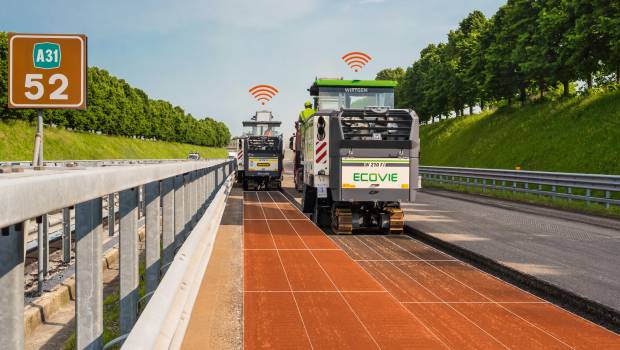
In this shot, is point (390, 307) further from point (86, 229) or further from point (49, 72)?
point (49, 72)

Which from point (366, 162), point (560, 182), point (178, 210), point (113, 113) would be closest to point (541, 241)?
point (366, 162)

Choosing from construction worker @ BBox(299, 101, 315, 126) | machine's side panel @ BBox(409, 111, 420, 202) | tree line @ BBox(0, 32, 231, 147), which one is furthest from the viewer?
tree line @ BBox(0, 32, 231, 147)

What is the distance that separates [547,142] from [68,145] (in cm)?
4823

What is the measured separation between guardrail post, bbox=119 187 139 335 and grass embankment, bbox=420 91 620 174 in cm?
2842

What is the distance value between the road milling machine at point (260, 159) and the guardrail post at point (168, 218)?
966 inches

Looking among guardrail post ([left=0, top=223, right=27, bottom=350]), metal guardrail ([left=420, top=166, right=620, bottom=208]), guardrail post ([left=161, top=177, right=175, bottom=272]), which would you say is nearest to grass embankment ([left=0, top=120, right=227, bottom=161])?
metal guardrail ([left=420, top=166, right=620, bottom=208])

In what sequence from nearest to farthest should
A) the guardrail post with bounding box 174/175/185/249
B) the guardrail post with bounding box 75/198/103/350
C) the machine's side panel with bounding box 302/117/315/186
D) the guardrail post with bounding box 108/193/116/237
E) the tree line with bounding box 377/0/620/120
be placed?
the guardrail post with bounding box 75/198/103/350, the guardrail post with bounding box 174/175/185/249, the guardrail post with bounding box 108/193/116/237, the machine's side panel with bounding box 302/117/315/186, the tree line with bounding box 377/0/620/120

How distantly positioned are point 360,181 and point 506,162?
29.9 meters

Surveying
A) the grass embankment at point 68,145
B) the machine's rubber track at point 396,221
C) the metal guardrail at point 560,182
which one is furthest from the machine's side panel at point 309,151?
the grass embankment at point 68,145

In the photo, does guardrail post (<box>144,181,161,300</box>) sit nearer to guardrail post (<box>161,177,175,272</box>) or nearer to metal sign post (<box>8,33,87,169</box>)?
guardrail post (<box>161,177,175,272</box>)

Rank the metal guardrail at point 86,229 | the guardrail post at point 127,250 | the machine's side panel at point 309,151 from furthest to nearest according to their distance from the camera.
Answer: the machine's side panel at point 309,151
the guardrail post at point 127,250
the metal guardrail at point 86,229

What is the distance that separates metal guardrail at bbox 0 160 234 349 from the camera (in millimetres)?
1863

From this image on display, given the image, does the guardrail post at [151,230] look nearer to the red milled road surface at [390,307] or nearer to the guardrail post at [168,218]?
the guardrail post at [168,218]

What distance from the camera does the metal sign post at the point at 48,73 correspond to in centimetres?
622
